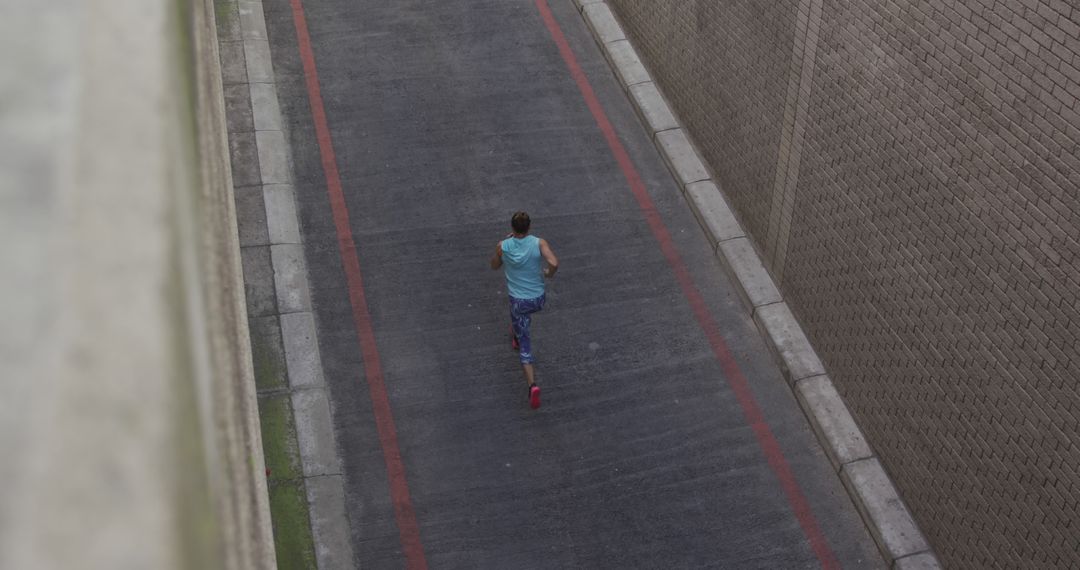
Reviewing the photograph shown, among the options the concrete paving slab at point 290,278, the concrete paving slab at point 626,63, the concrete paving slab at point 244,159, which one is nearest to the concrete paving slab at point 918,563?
the concrete paving slab at point 290,278

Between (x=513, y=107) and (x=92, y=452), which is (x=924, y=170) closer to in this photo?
(x=513, y=107)

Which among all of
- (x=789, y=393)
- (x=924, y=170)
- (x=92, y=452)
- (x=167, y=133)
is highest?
(x=92, y=452)

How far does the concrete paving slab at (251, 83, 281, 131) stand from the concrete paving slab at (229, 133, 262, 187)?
201 mm

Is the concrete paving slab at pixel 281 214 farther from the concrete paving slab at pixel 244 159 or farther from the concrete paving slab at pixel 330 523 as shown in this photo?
the concrete paving slab at pixel 330 523

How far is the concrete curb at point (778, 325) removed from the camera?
8266 millimetres

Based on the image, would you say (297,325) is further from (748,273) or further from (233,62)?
(233,62)

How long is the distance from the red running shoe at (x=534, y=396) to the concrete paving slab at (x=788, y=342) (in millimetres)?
2052

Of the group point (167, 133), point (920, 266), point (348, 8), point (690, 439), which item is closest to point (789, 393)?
point (690, 439)

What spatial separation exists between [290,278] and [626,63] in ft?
15.3

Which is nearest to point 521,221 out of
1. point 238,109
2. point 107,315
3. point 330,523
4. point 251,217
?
point 330,523

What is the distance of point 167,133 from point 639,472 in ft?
23.5

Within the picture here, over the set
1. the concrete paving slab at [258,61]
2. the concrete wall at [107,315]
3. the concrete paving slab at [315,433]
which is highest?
the concrete wall at [107,315]

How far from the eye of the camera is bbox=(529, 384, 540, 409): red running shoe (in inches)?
349

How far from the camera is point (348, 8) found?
13.3 metres
